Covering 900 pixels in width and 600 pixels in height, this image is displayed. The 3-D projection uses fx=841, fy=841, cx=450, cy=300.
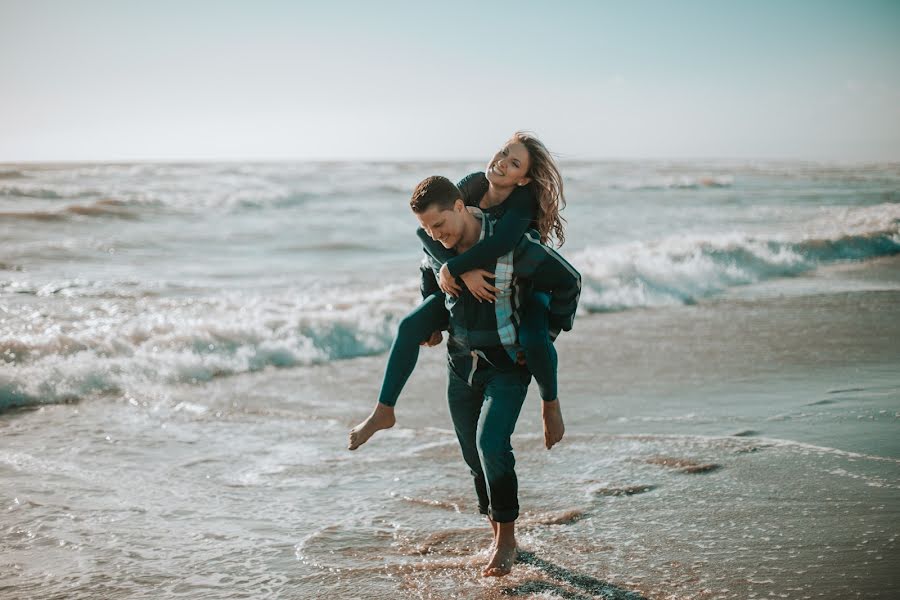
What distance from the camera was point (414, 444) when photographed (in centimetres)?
598

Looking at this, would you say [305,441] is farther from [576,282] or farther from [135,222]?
[135,222]

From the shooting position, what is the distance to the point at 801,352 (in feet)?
27.3

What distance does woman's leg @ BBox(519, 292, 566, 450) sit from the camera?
3516 millimetres

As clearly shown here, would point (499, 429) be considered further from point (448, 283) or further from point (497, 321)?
point (448, 283)

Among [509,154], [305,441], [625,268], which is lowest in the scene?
[305,441]

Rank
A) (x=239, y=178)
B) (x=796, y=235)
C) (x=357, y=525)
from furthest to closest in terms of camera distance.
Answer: (x=239, y=178)
(x=796, y=235)
(x=357, y=525)

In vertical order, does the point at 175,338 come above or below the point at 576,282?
below

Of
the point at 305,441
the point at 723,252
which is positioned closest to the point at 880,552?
the point at 305,441

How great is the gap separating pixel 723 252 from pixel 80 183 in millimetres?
26946

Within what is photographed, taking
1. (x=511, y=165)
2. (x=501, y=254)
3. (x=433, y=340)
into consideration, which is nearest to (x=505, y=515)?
(x=433, y=340)

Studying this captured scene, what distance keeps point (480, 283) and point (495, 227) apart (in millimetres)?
270

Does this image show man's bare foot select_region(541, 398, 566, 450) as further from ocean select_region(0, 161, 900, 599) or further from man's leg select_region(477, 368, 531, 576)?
ocean select_region(0, 161, 900, 599)

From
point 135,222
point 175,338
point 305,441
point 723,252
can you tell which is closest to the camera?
point 305,441

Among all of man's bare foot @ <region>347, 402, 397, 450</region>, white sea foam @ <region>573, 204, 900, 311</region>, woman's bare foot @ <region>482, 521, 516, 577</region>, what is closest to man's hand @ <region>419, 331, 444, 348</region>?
man's bare foot @ <region>347, 402, 397, 450</region>
